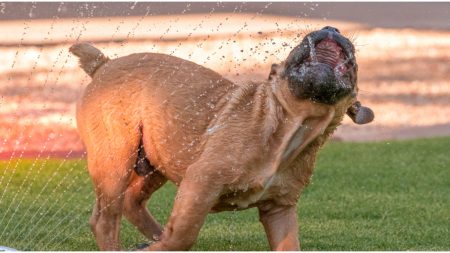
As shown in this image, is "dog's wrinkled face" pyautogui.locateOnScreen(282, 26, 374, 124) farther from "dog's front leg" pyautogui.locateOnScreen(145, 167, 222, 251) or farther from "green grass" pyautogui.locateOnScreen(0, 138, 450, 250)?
"green grass" pyautogui.locateOnScreen(0, 138, 450, 250)

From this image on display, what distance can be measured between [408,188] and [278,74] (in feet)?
14.3

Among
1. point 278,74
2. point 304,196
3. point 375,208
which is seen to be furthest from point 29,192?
point 278,74

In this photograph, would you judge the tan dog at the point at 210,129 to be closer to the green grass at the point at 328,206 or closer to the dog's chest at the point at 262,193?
the dog's chest at the point at 262,193

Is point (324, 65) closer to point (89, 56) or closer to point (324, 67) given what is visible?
point (324, 67)

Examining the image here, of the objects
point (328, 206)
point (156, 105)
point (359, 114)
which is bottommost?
point (328, 206)

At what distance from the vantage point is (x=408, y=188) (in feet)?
35.9

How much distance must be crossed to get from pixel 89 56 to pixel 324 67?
72.0 inches

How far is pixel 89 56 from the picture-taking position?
305 inches

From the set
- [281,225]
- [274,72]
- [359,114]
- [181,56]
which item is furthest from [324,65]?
[181,56]

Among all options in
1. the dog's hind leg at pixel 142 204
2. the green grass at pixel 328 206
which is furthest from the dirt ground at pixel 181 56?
the dog's hind leg at pixel 142 204

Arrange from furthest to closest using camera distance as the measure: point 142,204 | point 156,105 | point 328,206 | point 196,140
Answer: point 328,206
point 142,204
point 156,105
point 196,140

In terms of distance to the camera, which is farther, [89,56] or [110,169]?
[89,56]

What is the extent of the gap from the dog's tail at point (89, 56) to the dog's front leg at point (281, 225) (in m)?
1.45

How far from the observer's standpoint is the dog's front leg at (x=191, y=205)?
21.9ft
